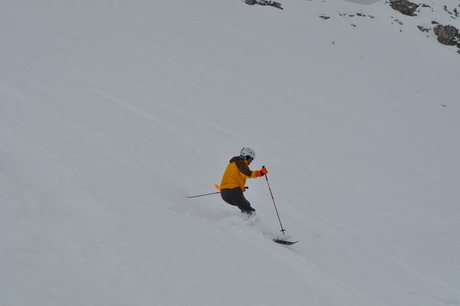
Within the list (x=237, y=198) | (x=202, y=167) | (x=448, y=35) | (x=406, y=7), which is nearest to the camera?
(x=237, y=198)

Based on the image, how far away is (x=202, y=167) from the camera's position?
28.5 ft

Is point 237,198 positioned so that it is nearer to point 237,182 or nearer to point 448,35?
point 237,182

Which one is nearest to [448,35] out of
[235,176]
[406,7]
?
[406,7]

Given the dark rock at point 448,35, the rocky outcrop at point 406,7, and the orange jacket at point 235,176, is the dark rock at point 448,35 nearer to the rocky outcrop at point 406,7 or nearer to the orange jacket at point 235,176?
the rocky outcrop at point 406,7

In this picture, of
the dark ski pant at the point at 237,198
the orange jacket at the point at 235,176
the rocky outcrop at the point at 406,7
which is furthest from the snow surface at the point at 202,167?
the rocky outcrop at the point at 406,7

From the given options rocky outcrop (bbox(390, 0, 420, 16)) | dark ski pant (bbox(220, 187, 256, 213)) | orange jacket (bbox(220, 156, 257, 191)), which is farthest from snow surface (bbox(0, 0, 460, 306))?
rocky outcrop (bbox(390, 0, 420, 16))

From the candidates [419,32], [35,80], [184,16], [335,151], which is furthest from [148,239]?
[419,32]

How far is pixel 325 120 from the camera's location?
14727 millimetres

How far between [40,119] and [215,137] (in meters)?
5.11

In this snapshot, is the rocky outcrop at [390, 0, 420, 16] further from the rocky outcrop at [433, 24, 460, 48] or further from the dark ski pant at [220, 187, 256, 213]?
the dark ski pant at [220, 187, 256, 213]

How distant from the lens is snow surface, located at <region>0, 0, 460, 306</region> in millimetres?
4078

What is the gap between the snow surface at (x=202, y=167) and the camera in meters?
4.08

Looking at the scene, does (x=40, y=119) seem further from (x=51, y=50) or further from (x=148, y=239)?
(x=51, y=50)

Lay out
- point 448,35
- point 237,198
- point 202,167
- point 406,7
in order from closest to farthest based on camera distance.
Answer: point 237,198
point 202,167
point 448,35
point 406,7
